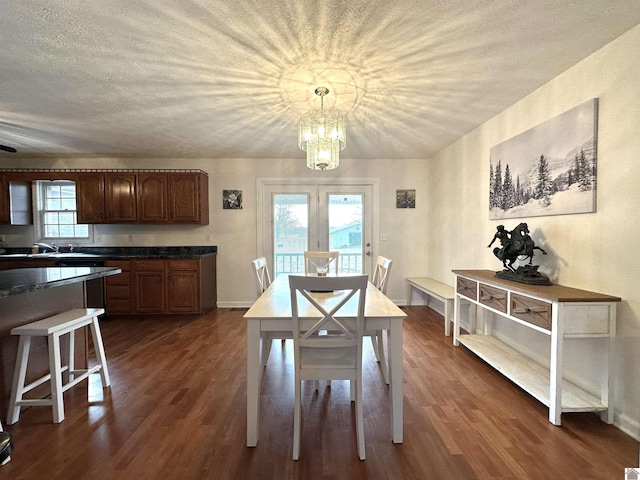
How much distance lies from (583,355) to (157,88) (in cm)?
372

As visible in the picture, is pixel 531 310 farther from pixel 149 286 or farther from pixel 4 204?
pixel 4 204

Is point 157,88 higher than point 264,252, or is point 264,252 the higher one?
point 157,88

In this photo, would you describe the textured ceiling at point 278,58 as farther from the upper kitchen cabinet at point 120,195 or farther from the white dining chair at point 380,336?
the white dining chair at point 380,336

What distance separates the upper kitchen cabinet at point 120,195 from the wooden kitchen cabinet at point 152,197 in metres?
0.09

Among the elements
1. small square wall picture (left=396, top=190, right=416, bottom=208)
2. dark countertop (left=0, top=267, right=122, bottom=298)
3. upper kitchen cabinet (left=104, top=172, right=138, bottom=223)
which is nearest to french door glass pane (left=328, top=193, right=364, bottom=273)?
small square wall picture (left=396, top=190, right=416, bottom=208)

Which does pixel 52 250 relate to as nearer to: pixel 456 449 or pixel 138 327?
pixel 138 327

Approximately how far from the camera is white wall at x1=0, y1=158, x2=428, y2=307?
448cm

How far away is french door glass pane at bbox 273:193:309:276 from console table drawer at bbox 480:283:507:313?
8.69ft

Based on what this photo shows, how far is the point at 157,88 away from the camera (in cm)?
234

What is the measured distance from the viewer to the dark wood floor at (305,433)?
57.1 inches

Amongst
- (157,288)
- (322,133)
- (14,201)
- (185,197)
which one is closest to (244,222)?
(185,197)

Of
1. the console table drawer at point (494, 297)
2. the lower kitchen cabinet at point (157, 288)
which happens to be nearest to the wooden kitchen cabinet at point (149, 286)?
the lower kitchen cabinet at point (157, 288)

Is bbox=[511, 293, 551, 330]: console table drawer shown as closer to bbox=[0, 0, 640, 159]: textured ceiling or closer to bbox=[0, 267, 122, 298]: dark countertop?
bbox=[0, 0, 640, 159]: textured ceiling

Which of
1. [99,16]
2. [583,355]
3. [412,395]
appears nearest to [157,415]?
[412,395]
